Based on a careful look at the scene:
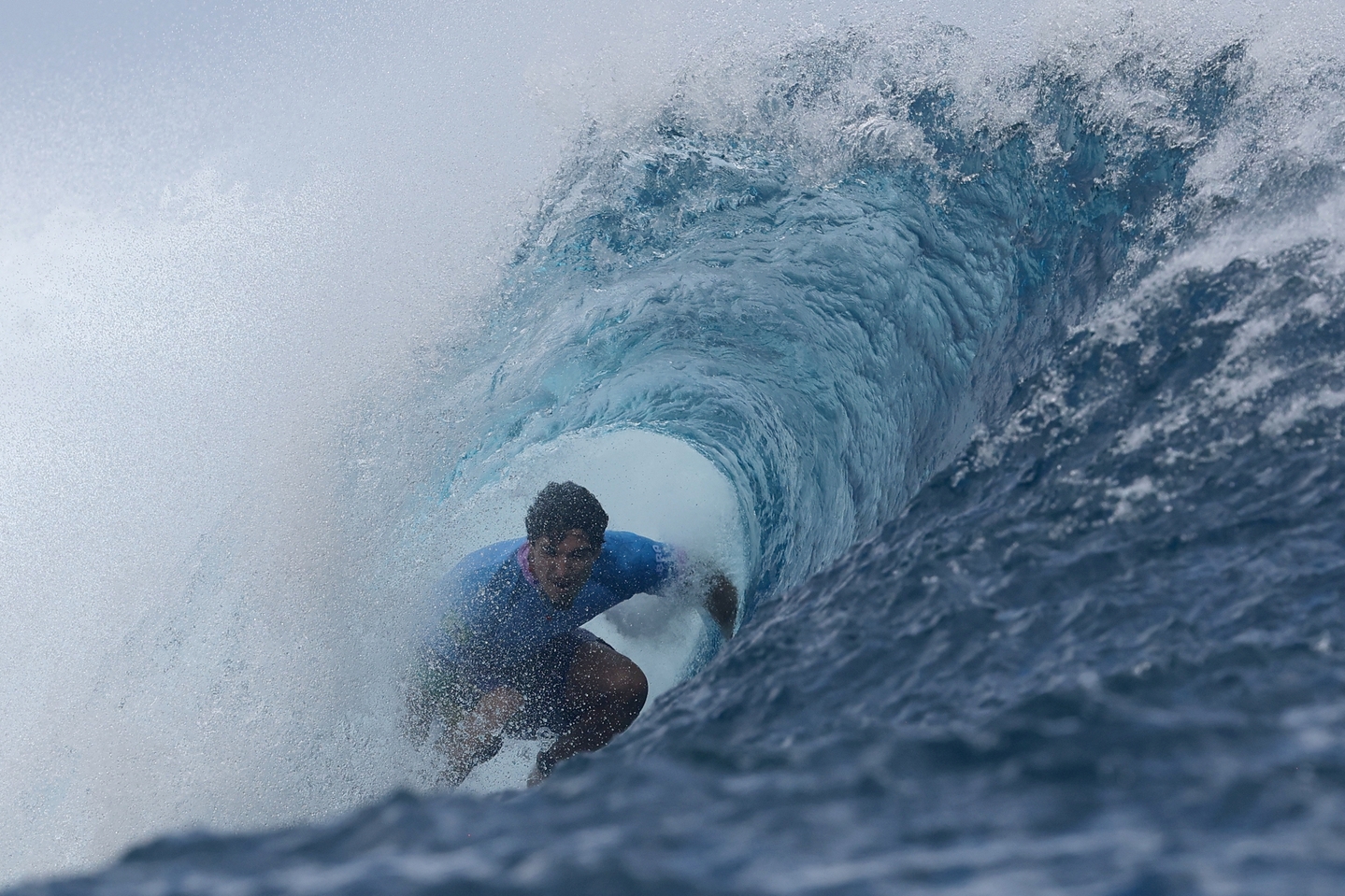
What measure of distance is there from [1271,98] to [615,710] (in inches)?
133

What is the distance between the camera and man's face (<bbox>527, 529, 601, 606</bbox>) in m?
4.12

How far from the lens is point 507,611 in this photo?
431 cm

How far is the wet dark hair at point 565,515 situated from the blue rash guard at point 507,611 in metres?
0.22

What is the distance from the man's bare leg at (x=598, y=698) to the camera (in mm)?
4215

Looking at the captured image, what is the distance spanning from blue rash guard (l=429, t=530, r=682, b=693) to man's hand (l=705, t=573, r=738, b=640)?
2.70 feet

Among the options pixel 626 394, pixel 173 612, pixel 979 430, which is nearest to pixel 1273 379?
pixel 979 430

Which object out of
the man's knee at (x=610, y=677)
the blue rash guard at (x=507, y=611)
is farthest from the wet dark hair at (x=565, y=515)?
the man's knee at (x=610, y=677)

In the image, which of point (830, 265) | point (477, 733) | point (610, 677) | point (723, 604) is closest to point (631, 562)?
point (610, 677)

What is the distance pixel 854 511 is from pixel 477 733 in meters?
1.96

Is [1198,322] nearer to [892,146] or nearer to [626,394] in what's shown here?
[892,146]

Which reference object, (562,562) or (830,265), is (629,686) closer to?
(562,562)

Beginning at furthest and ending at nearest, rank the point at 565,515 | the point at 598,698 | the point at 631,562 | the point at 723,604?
the point at 723,604 < the point at 631,562 < the point at 598,698 < the point at 565,515

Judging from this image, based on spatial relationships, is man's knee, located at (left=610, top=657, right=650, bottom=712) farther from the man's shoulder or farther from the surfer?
the man's shoulder

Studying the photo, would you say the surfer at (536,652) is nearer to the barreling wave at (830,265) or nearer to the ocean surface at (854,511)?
the ocean surface at (854,511)
